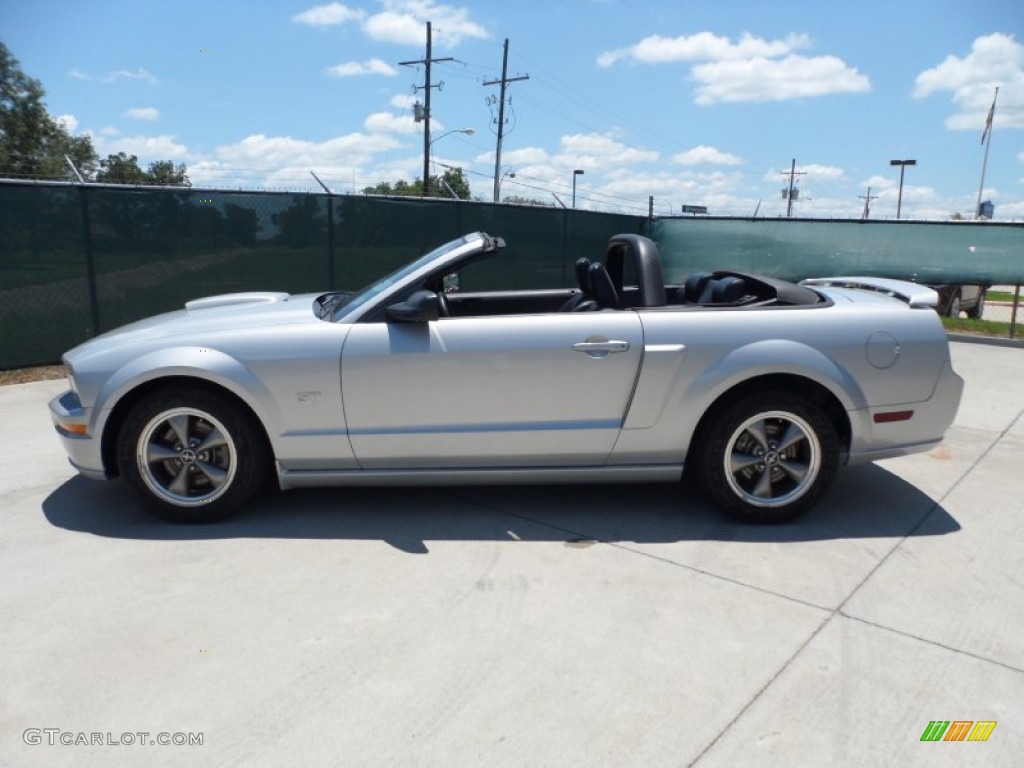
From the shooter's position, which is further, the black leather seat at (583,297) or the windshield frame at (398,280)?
the black leather seat at (583,297)

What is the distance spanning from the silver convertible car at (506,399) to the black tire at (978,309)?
11581mm

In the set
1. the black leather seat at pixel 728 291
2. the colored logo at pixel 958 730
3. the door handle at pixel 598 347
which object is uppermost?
the black leather seat at pixel 728 291

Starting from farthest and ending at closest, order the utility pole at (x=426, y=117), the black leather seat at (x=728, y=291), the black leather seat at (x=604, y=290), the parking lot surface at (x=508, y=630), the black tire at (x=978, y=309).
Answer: the utility pole at (x=426, y=117)
the black tire at (x=978, y=309)
the black leather seat at (x=728, y=291)
the black leather seat at (x=604, y=290)
the parking lot surface at (x=508, y=630)

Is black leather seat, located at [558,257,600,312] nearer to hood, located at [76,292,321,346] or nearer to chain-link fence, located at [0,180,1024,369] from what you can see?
hood, located at [76,292,321,346]

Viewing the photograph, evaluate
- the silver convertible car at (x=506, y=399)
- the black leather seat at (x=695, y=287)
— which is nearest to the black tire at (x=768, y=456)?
the silver convertible car at (x=506, y=399)

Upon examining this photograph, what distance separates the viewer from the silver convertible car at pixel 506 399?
3.80 metres

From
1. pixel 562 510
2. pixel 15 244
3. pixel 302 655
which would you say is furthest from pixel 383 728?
pixel 15 244

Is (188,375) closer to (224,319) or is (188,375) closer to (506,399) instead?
(224,319)

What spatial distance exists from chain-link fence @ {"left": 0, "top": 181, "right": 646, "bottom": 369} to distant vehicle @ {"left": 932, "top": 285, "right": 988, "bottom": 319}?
8.14 meters

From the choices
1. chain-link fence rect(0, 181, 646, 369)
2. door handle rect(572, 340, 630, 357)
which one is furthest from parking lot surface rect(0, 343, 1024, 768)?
chain-link fence rect(0, 181, 646, 369)

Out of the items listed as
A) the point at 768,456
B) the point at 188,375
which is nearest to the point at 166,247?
the point at 188,375

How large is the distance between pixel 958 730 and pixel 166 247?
28.1 ft

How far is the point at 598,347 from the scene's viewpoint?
3809 mm

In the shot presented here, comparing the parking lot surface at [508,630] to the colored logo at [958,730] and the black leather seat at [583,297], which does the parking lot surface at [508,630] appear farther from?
the black leather seat at [583,297]
